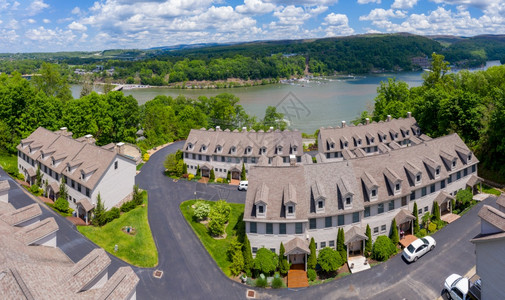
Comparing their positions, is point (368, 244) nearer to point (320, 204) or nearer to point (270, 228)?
point (320, 204)

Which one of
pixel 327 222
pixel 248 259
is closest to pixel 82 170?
pixel 248 259

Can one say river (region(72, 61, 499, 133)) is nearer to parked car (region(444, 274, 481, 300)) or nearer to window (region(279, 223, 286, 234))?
window (region(279, 223, 286, 234))

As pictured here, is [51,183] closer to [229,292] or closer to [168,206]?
[168,206]

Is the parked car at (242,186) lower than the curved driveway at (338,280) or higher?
higher

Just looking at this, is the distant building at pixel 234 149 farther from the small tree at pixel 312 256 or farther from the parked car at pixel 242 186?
the small tree at pixel 312 256

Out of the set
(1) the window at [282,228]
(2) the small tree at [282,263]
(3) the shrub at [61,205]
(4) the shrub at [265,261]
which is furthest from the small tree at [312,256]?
(3) the shrub at [61,205]

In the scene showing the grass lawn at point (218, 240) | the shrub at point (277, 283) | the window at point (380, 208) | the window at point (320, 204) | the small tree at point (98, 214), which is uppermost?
the window at point (320, 204)

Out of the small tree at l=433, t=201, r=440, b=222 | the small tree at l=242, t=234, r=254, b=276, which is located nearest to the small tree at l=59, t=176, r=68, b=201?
the small tree at l=242, t=234, r=254, b=276

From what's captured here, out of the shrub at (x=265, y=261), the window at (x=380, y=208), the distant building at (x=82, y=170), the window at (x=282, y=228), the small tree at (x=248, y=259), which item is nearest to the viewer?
the shrub at (x=265, y=261)
